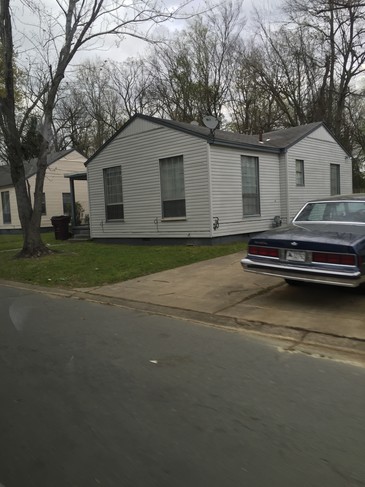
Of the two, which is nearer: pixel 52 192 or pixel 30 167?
pixel 52 192

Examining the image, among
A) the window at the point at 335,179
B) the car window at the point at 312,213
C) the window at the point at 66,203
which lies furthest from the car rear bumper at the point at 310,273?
the window at the point at 66,203

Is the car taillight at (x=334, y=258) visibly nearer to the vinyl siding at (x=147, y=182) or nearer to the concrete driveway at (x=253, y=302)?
the concrete driveway at (x=253, y=302)

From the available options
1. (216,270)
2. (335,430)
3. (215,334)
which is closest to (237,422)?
(335,430)

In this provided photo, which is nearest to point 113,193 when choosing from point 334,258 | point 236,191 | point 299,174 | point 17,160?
point 17,160

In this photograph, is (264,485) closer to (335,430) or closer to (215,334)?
(335,430)

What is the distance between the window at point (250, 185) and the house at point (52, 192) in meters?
13.5

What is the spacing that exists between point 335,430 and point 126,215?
1412cm

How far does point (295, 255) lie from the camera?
644cm

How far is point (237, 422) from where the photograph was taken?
3.32m

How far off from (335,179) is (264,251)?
1523 centimetres

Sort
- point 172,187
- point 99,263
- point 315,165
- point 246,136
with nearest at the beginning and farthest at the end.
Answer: point 99,263 → point 172,187 → point 246,136 → point 315,165

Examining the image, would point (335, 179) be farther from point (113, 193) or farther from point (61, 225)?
point (61, 225)

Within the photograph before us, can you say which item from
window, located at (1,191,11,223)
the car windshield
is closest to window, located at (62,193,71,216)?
window, located at (1,191,11,223)

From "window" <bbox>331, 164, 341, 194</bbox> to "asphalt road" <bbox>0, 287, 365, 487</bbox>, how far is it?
16.7m
